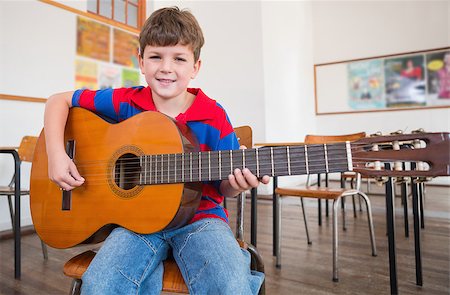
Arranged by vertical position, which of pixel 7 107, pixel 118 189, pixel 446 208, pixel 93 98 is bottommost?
pixel 446 208

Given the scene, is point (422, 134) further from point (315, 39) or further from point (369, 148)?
point (315, 39)

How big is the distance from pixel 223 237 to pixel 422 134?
53 centimetres

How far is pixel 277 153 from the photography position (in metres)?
0.87

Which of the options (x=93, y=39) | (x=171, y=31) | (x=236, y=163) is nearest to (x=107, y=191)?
(x=236, y=163)

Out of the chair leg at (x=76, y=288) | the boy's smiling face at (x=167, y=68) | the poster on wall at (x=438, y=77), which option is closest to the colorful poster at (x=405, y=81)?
the poster on wall at (x=438, y=77)

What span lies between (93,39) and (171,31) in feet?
9.48

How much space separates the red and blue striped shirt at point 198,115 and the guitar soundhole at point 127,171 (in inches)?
6.9

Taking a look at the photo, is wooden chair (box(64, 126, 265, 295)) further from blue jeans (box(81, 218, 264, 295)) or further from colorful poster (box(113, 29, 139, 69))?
colorful poster (box(113, 29, 139, 69))

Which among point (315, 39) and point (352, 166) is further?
point (315, 39)

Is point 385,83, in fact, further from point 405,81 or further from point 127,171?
point 127,171

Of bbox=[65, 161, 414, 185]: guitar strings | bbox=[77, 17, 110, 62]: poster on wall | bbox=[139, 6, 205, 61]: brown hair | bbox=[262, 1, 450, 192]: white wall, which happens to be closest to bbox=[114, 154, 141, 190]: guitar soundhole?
bbox=[65, 161, 414, 185]: guitar strings

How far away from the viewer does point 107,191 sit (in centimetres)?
98

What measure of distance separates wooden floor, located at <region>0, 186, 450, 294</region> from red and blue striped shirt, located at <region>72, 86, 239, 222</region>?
3.02ft

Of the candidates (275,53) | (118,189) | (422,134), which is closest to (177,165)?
(118,189)
